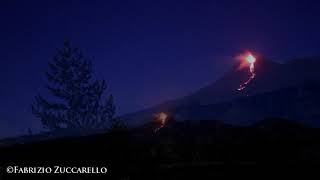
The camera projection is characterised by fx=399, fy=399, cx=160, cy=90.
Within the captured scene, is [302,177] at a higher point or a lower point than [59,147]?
lower

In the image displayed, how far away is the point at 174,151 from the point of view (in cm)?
826

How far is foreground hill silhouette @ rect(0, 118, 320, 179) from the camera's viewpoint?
7684mm

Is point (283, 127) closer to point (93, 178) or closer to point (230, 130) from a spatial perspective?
point (230, 130)

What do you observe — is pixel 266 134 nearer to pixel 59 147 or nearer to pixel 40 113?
pixel 59 147

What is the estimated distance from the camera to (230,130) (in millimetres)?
8930

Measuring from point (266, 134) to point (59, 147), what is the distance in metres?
4.46

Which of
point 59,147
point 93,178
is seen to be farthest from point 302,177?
point 59,147

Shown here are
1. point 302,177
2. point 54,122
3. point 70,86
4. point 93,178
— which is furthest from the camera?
point 70,86

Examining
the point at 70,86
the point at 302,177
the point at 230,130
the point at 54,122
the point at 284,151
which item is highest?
the point at 70,86

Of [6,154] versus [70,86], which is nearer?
[6,154]

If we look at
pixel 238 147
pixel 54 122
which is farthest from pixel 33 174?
pixel 54 122

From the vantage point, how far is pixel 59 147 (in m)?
8.40

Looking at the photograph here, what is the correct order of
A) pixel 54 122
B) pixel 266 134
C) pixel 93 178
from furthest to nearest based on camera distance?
pixel 54 122, pixel 266 134, pixel 93 178

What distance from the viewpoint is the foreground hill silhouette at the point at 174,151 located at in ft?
25.2
